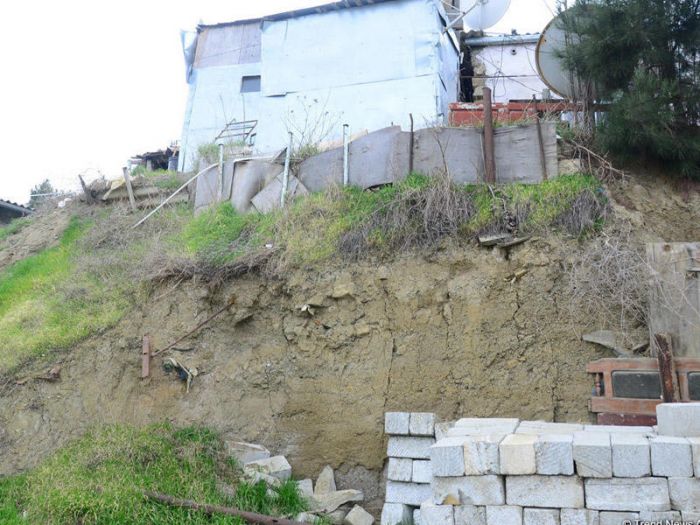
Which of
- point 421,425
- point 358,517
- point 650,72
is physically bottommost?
point 358,517

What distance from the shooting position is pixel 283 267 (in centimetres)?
1059

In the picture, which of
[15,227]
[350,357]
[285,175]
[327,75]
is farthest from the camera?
[327,75]

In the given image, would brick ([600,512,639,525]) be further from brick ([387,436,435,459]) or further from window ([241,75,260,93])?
window ([241,75,260,93])

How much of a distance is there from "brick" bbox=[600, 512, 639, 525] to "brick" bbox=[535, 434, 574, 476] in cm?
41

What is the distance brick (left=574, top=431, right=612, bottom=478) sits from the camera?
5.99 m

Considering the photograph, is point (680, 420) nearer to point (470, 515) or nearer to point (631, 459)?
point (631, 459)

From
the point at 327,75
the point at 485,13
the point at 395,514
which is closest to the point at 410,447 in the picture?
the point at 395,514

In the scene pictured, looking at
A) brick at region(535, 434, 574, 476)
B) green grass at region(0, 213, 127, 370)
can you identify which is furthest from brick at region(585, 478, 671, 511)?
green grass at region(0, 213, 127, 370)

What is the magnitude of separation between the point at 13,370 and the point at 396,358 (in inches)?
207

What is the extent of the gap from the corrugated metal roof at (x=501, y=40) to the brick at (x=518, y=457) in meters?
13.1

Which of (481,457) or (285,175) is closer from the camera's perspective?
(481,457)

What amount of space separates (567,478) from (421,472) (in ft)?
8.24

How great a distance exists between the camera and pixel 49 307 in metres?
11.5

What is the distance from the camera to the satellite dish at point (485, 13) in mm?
16141
